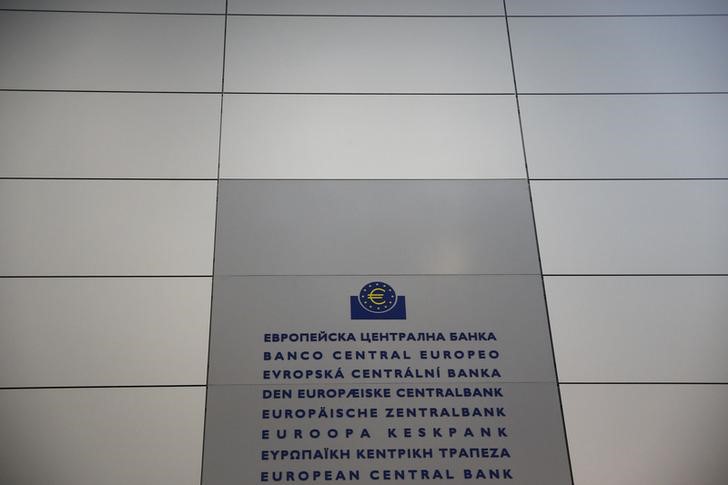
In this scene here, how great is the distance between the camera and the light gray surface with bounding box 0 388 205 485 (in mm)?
2105

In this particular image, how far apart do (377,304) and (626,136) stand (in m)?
1.37

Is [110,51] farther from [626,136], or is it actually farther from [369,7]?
[626,136]

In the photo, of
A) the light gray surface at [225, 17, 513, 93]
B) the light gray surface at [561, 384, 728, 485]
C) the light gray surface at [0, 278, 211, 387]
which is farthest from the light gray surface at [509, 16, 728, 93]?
the light gray surface at [0, 278, 211, 387]

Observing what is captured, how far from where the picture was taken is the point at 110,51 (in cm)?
279

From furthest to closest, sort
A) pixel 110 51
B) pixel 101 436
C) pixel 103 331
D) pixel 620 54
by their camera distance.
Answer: pixel 620 54
pixel 110 51
pixel 103 331
pixel 101 436

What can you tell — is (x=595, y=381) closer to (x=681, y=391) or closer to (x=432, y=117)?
(x=681, y=391)

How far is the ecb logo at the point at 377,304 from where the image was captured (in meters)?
2.36

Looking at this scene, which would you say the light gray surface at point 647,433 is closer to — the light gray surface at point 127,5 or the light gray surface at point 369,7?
the light gray surface at point 369,7

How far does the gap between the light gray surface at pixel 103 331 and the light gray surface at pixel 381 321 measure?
107mm

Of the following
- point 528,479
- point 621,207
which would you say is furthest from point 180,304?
point 621,207

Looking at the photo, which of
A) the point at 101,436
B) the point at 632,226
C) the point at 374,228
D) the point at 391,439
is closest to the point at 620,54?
the point at 632,226

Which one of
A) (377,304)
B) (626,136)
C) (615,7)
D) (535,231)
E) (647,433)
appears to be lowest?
(647,433)

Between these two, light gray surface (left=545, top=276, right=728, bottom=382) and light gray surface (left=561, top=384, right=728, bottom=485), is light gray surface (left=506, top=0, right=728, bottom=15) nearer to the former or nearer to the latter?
light gray surface (left=545, top=276, right=728, bottom=382)

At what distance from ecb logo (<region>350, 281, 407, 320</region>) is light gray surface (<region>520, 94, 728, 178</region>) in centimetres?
83
